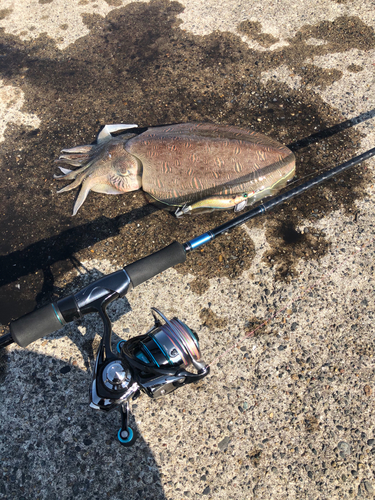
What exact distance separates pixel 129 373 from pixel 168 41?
560cm

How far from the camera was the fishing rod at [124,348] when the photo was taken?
2.60 m

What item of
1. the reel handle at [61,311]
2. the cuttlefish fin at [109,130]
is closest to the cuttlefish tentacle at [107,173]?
the cuttlefish fin at [109,130]

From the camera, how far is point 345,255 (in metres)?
4.03

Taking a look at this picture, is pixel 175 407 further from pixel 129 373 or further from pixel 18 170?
pixel 18 170

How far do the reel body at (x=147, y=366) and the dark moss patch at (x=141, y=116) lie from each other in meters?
1.16

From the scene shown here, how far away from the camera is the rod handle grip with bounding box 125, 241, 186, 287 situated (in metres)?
3.04

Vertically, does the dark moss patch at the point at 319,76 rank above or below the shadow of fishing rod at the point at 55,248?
above

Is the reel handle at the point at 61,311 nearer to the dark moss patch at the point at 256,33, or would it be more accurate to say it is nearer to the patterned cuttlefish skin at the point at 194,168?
the patterned cuttlefish skin at the point at 194,168

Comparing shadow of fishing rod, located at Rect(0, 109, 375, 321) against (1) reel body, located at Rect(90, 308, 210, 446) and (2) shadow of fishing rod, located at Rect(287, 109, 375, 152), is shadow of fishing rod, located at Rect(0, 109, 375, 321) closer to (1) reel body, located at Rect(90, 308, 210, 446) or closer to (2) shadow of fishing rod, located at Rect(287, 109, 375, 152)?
(1) reel body, located at Rect(90, 308, 210, 446)

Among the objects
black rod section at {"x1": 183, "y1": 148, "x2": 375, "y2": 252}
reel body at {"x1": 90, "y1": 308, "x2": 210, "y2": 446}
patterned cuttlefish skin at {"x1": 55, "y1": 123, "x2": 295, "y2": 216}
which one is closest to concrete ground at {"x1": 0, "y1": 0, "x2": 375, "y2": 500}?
patterned cuttlefish skin at {"x1": 55, "y1": 123, "x2": 295, "y2": 216}

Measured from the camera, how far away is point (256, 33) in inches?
229

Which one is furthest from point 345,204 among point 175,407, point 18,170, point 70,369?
point 18,170

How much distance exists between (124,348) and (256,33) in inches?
226

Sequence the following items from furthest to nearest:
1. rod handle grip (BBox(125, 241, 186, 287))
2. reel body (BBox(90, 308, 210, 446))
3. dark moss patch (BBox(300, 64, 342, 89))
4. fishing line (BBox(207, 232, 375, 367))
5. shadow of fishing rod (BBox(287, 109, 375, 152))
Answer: dark moss patch (BBox(300, 64, 342, 89))
shadow of fishing rod (BBox(287, 109, 375, 152))
fishing line (BBox(207, 232, 375, 367))
rod handle grip (BBox(125, 241, 186, 287))
reel body (BBox(90, 308, 210, 446))
